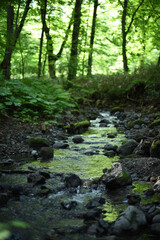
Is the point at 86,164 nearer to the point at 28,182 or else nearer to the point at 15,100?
the point at 28,182

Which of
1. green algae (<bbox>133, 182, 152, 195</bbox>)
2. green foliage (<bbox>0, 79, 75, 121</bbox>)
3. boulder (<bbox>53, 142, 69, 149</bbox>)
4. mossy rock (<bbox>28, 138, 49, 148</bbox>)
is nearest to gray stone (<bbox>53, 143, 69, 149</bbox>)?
boulder (<bbox>53, 142, 69, 149</bbox>)

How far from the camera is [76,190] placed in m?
3.32

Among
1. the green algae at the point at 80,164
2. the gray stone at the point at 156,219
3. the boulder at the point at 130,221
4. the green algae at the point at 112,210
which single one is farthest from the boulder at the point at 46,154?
the gray stone at the point at 156,219

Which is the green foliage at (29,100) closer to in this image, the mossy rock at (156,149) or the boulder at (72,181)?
the boulder at (72,181)

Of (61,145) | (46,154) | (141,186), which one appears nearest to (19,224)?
(141,186)

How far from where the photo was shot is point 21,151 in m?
5.33

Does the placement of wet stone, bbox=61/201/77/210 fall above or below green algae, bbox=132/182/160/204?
below

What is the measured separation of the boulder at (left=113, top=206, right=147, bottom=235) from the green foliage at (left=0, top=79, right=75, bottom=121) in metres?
4.97

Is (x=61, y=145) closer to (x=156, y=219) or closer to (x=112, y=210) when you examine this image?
(x=112, y=210)

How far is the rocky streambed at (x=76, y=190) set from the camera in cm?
229

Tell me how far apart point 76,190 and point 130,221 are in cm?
115

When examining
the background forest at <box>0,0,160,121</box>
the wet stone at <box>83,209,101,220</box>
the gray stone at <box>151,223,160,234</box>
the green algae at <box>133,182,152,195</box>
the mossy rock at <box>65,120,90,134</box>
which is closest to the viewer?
the gray stone at <box>151,223,160,234</box>

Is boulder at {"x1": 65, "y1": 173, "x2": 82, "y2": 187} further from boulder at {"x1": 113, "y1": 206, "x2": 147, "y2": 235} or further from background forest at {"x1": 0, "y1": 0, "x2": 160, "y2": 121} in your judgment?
background forest at {"x1": 0, "y1": 0, "x2": 160, "y2": 121}

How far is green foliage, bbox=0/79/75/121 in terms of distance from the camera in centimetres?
691
